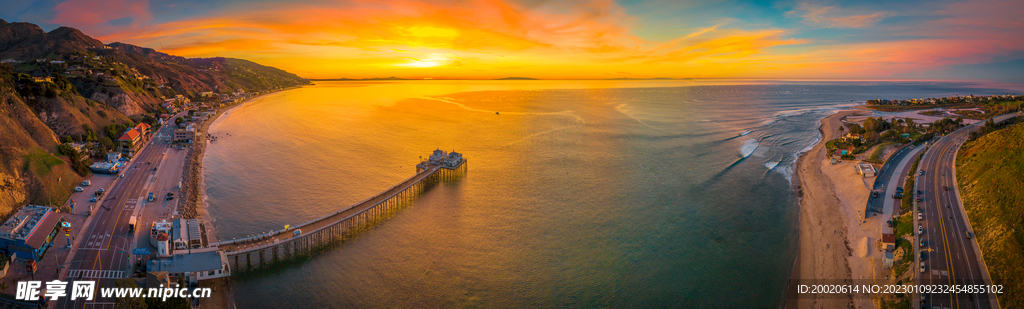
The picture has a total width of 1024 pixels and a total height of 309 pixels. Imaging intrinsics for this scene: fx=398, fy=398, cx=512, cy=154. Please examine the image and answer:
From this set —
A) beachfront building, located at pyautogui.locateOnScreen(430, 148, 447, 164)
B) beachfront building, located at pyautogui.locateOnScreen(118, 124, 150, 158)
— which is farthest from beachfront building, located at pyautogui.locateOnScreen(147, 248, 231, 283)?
beachfront building, located at pyautogui.locateOnScreen(118, 124, 150, 158)

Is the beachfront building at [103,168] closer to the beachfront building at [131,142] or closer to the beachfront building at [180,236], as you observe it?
the beachfront building at [131,142]

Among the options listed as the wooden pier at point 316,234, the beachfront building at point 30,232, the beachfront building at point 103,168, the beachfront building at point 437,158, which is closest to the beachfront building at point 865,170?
the beachfront building at point 437,158

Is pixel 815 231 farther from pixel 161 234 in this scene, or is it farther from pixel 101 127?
pixel 101 127

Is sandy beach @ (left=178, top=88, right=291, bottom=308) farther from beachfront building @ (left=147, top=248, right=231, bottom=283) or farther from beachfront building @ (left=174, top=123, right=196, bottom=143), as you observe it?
beachfront building @ (left=174, top=123, right=196, bottom=143)

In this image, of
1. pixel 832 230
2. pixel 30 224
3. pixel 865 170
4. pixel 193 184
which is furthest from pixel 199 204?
pixel 865 170

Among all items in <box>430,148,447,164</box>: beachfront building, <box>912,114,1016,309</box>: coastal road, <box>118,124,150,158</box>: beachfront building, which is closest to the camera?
<box>912,114,1016,309</box>: coastal road

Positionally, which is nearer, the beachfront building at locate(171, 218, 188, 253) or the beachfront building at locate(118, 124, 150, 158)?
the beachfront building at locate(171, 218, 188, 253)

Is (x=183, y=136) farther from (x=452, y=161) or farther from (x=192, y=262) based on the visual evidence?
(x=192, y=262)

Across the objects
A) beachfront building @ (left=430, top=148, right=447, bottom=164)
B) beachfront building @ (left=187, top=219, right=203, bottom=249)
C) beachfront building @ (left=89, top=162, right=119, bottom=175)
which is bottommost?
beachfront building @ (left=187, top=219, right=203, bottom=249)
